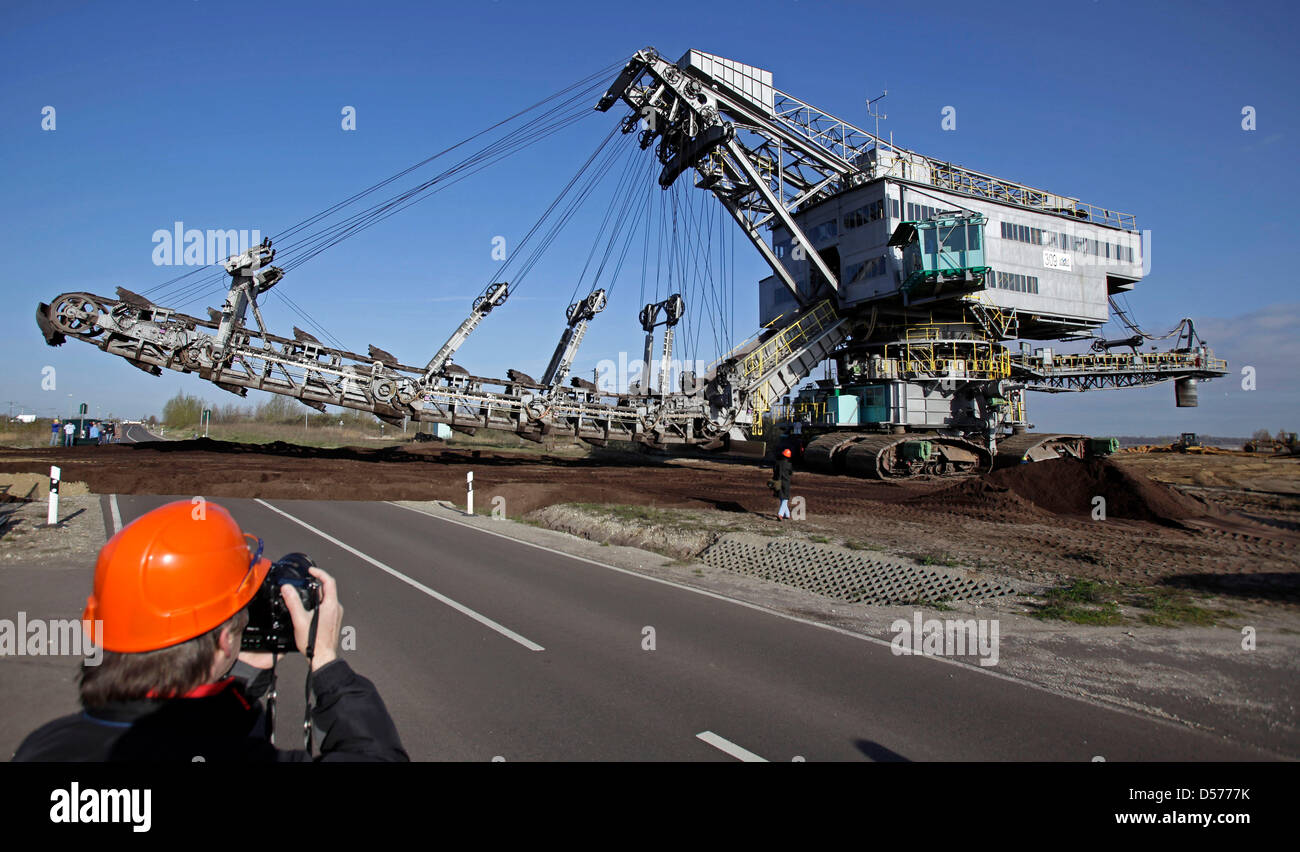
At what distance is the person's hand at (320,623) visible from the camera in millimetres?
2025

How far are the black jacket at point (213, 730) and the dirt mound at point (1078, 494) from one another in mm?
16929

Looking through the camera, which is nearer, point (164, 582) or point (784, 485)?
point (164, 582)

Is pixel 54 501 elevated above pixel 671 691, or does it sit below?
above

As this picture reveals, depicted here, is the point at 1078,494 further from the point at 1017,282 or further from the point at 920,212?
the point at 1017,282

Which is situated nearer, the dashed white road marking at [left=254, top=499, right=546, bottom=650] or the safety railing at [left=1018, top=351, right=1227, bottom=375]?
the dashed white road marking at [left=254, top=499, right=546, bottom=650]

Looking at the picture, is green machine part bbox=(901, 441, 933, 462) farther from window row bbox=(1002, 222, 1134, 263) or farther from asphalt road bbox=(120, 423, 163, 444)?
asphalt road bbox=(120, 423, 163, 444)

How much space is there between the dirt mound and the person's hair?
1728cm

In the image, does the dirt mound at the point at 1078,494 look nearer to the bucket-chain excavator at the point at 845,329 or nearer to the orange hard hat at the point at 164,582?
the bucket-chain excavator at the point at 845,329

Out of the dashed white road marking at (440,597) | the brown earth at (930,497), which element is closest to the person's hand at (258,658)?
the dashed white road marking at (440,597)

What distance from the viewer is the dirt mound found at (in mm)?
15844

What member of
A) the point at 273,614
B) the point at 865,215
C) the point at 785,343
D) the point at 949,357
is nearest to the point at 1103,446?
the point at 949,357

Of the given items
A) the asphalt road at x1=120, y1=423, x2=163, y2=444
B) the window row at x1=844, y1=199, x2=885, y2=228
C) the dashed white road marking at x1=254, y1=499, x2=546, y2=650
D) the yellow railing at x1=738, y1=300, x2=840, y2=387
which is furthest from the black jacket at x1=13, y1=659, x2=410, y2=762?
the asphalt road at x1=120, y1=423, x2=163, y2=444

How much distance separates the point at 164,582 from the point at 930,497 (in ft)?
63.2

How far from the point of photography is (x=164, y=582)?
5.49 feet
